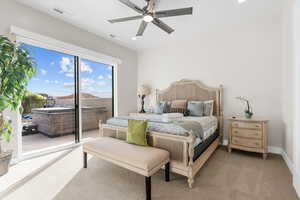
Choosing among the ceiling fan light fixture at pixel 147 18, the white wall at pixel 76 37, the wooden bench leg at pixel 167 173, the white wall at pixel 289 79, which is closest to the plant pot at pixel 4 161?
the white wall at pixel 76 37

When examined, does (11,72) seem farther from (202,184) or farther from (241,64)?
(241,64)

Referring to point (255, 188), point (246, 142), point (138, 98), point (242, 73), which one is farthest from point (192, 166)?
point (138, 98)

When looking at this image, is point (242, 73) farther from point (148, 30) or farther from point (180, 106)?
point (148, 30)

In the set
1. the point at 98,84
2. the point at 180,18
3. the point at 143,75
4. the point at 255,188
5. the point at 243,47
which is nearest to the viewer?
the point at 255,188

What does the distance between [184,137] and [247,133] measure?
1820 millimetres

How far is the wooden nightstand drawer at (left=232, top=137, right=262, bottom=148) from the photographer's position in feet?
9.11

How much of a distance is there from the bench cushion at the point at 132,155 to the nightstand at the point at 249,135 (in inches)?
74.7

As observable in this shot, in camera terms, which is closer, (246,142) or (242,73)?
(246,142)

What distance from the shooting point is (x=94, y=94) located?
417 cm

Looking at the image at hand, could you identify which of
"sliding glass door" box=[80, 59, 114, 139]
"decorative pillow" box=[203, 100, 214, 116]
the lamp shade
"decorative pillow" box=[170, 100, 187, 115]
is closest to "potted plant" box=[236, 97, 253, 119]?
"decorative pillow" box=[203, 100, 214, 116]

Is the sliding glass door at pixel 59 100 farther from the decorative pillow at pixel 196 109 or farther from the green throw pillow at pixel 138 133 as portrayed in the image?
the decorative pillow at pixel 196 109

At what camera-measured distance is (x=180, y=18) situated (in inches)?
121

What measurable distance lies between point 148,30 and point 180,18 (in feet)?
3.02

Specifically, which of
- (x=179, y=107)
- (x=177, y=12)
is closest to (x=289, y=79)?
(x=179, y=107)
